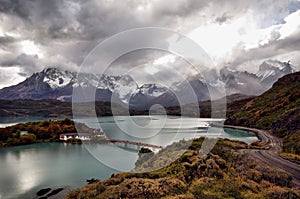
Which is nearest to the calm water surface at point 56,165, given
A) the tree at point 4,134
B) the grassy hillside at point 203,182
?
the grassy hillside at point 203,182

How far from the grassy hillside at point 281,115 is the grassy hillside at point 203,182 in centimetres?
1414

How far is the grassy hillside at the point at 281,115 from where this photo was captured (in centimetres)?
3581

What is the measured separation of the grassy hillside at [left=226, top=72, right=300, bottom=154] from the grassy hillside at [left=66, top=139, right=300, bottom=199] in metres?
14.1

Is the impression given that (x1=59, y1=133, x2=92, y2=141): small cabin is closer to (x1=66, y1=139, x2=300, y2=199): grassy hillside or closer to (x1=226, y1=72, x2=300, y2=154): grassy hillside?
(x1=226, y1=72, x2=300, y2=154): grassy hillside

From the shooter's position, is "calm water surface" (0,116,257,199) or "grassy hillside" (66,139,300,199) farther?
"calm water surface" (0,116,257,199)

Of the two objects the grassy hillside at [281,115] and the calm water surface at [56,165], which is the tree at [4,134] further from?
the grassy hillside at [281,115]

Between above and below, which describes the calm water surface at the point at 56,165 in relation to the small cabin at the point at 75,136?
below

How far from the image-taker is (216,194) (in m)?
11.6

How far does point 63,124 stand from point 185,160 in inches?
1865

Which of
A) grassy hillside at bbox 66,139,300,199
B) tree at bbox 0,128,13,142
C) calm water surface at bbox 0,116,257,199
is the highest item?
tree at bbox 0,128,13,142


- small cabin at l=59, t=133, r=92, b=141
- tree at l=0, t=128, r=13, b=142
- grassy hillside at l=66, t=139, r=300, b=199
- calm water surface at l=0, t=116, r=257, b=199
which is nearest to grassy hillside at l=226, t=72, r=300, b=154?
grassy hillside at l=66, t=139, r=300, b=199

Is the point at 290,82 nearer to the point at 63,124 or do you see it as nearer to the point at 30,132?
the point at 63,124

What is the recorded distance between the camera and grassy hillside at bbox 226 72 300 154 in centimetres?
3581

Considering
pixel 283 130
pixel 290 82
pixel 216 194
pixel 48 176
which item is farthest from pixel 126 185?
pixel 290 82
